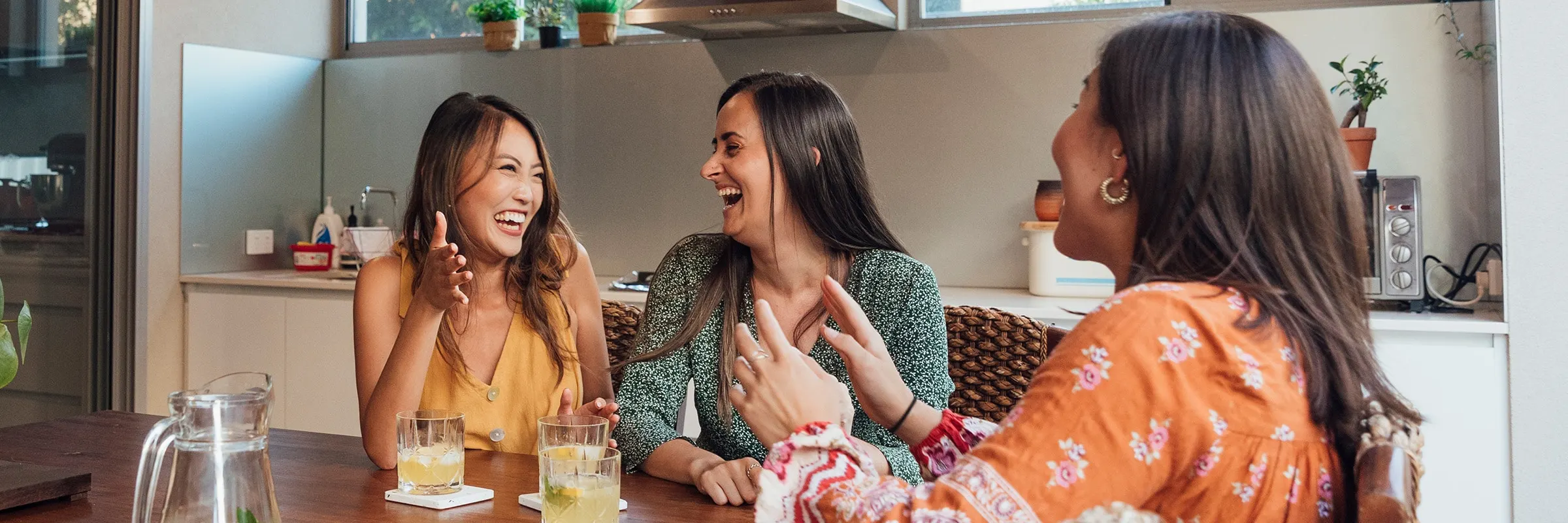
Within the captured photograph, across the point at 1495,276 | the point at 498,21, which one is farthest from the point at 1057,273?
the point at 498,21

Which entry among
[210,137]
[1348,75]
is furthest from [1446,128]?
[210,137]

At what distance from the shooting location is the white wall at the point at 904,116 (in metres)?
2.78

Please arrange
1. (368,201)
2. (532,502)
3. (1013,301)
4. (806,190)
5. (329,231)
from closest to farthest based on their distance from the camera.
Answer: (532,502) → (806,190) → (1013,301) → (329,231) → (368,201)

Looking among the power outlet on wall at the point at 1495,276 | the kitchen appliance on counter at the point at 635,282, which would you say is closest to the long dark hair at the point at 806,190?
the kitchen appliance on counter at the point at 635,282

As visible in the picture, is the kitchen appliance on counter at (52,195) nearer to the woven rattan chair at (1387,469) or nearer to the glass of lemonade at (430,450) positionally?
the glass of lemonade at (430,450)

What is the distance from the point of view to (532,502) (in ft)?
3.80

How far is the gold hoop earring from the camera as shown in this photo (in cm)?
91

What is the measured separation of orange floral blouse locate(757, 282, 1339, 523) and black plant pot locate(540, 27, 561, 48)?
10.3ft

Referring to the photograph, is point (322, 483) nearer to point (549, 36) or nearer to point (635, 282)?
point (635, 282)

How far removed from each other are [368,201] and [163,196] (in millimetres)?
646

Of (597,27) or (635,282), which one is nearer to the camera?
(635,282)

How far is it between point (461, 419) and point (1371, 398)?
815 mm

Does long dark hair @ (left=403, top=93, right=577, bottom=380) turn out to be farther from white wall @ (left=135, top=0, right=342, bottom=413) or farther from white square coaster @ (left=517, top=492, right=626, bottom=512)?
white wall @ (left=135, top=0, right=342, bottom=413)

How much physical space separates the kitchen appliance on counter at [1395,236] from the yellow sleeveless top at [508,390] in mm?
1721
